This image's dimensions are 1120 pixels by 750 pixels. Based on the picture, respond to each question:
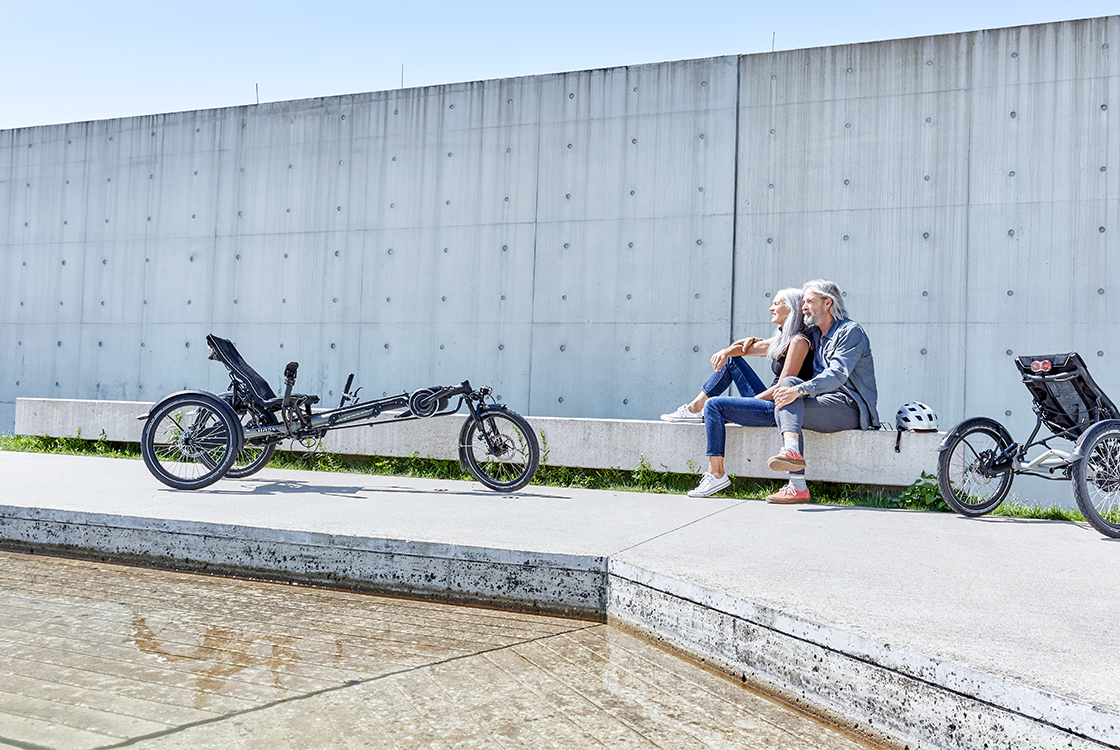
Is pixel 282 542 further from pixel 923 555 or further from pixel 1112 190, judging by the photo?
pixel 1112 190

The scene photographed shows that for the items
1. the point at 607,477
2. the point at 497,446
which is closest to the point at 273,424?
the point at 497,446

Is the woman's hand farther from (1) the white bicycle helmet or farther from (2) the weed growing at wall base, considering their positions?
(1) the white bicycle helmet

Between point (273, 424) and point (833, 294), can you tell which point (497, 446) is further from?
point (833, 294)

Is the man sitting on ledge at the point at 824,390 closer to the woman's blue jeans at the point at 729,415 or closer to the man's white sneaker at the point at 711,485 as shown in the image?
the woman's blue jeans at the point at 729,415

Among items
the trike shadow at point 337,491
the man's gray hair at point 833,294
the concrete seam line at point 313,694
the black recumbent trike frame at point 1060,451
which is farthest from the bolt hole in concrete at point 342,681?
the man's gray hair at point 833,294

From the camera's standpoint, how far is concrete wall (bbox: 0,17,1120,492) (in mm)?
6297

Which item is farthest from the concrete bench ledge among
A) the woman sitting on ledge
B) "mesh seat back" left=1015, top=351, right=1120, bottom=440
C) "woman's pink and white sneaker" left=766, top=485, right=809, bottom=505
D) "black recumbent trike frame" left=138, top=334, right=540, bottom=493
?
"mesh seat back" left=1015, top=351, right=1120, bottom=440

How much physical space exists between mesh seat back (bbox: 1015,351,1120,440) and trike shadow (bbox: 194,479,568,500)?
9.33ft

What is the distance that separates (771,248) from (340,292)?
13.8 feet

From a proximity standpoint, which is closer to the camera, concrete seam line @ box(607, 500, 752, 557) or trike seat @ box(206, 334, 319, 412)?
concrete seam line @ box(607, 500, 752, 557)

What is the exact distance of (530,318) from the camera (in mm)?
7395

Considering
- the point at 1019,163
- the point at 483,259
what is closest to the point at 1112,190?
the point at 1019,163

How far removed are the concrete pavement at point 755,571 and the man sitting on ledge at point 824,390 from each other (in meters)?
0.31

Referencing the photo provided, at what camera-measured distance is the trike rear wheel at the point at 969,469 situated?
4562mm
